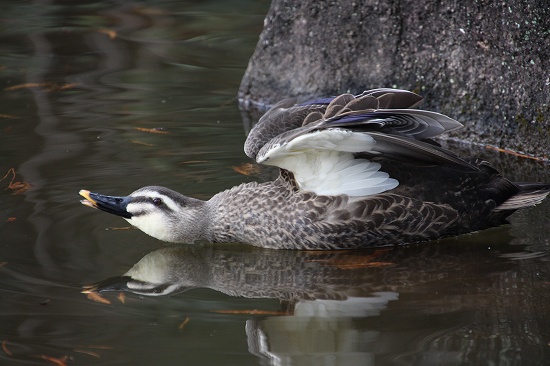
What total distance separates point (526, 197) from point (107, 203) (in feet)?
9.15

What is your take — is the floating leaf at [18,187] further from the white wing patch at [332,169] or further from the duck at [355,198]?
the white wing patch at [332,169]

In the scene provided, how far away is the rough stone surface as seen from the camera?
8.06 m

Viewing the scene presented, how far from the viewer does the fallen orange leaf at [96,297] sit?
5.66 m

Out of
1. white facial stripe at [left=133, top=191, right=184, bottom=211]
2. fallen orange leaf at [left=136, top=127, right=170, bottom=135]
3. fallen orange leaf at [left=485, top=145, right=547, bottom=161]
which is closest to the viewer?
white facial stripe at [left=133, top=191, right=184, bottom=211]

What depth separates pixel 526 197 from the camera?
648cm

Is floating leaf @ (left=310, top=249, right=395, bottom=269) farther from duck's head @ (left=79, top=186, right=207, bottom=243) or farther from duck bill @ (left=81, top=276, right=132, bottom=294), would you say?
duck bill @ (left=81, top=276, right=132, bottom=294)

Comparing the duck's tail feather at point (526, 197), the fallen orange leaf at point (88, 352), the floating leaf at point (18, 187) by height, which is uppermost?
the duck's tail feather at point (526, 197)

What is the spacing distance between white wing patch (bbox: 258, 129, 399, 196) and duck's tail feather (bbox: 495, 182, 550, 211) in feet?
2.46

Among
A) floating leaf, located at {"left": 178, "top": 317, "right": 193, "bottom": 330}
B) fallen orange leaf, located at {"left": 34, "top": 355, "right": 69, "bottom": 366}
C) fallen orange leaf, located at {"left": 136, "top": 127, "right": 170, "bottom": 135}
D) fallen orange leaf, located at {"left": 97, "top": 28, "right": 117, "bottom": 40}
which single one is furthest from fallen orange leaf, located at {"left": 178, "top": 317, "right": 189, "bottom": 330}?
fallen orange leaf, located at {"left": 97, "top": 28, "right": 117, "bottom": 40}

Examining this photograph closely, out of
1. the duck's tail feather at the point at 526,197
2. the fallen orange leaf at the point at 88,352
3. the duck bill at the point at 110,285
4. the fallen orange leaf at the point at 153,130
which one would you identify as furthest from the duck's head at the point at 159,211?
the fallen orange leaf at the point at 153,130

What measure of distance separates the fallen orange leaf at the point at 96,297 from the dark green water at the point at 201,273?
0.06 meters

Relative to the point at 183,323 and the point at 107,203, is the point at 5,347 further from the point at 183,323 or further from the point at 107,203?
the point at 107,203

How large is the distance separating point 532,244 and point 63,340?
311cm

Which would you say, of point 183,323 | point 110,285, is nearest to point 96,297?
point 110,285
